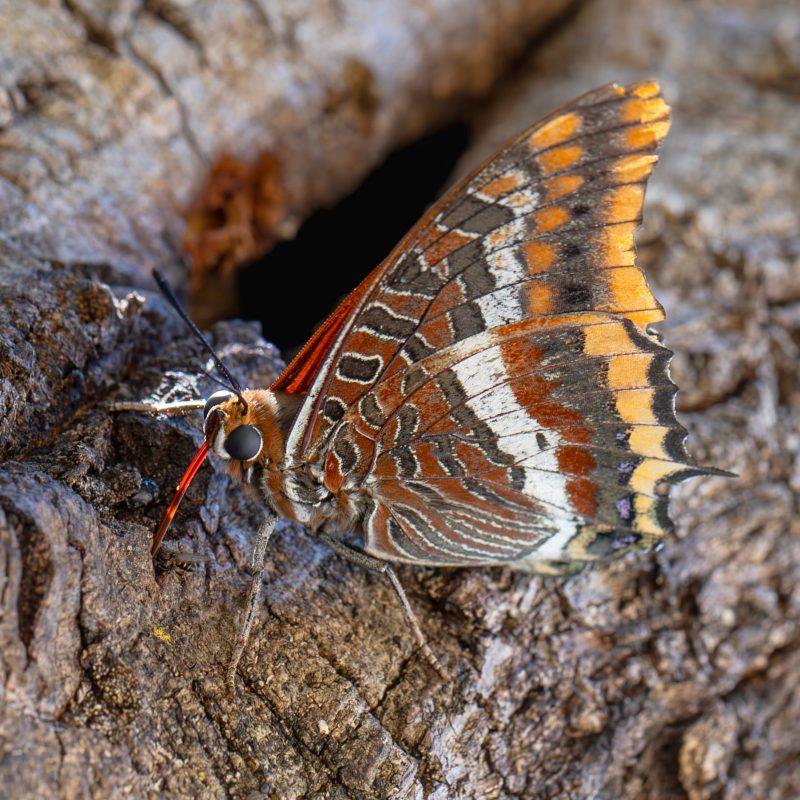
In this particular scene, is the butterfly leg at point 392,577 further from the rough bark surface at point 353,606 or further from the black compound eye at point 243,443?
the black compound eye at point 243,443

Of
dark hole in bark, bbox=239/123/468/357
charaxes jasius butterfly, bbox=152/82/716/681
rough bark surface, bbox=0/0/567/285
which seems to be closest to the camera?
charaxes jasius butterfly, bbox=152/82/716/681

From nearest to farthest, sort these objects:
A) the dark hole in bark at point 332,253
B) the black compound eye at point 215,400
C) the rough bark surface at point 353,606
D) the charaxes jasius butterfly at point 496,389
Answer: the rough bark surface at point 353,606
the charaxes jasius butterfly at point 496,389
the black compound eye at point 215,400
the dark hole in bark at point 332,253

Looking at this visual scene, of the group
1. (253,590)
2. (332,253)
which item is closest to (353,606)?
(253,590)

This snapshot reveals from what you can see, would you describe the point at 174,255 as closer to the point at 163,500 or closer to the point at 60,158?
the point at 60,158

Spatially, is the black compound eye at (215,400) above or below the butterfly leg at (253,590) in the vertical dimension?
above

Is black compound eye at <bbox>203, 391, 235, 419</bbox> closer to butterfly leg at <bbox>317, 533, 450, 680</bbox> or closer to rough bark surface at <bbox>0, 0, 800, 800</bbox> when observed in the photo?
rough bark surface at <bbox>0, 0, 800, 800</bbox>

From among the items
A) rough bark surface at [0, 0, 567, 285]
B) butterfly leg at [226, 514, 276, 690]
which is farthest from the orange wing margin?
rough bark surface at [0, 0, 567, 285]

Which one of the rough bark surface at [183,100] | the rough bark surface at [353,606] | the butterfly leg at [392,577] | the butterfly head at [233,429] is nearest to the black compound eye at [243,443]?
the butterfly head at [233,429]
